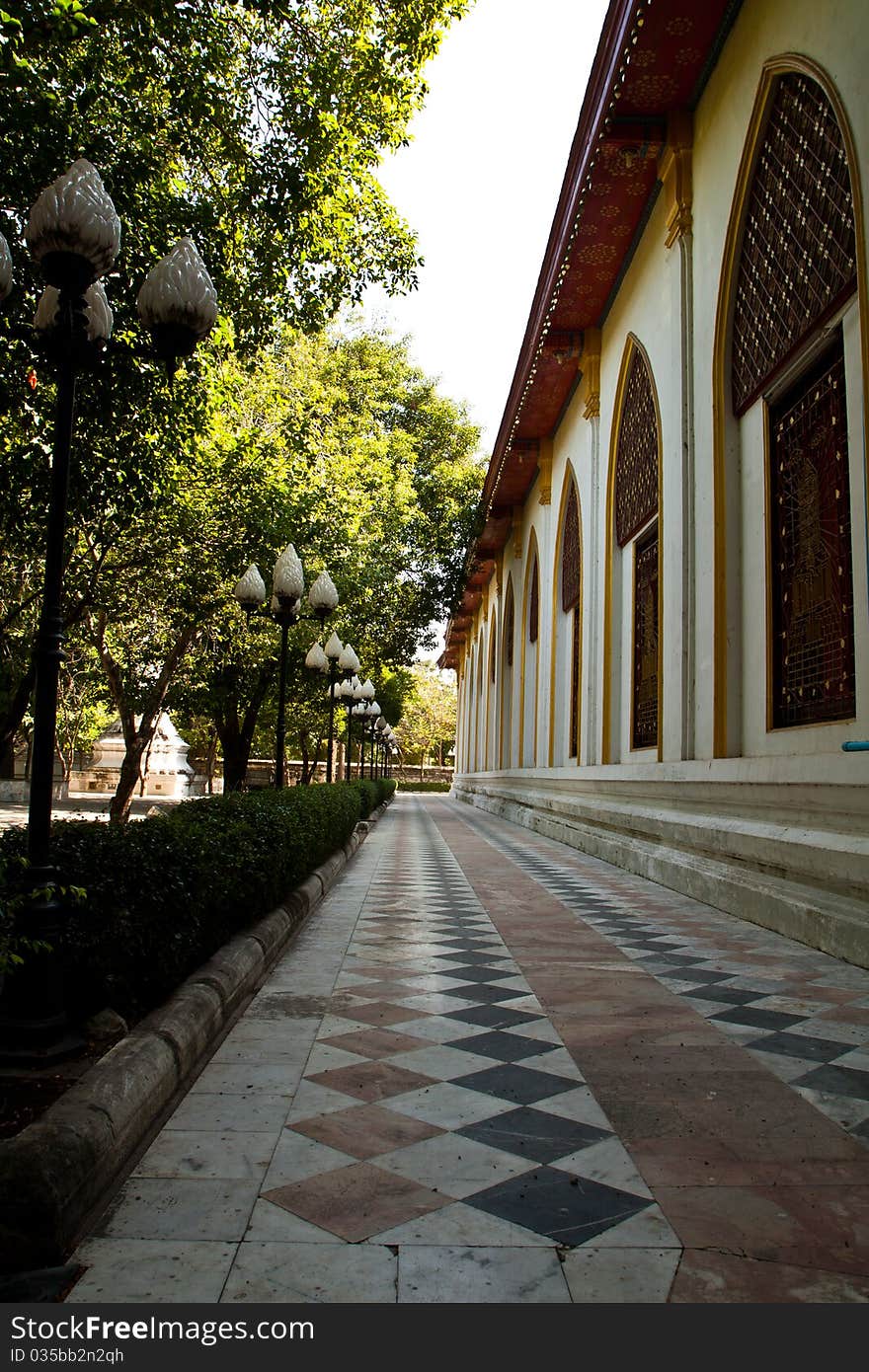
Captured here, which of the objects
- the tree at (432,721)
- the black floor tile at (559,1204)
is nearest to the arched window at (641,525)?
the black floor tile at (559,1204)

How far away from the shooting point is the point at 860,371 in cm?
477

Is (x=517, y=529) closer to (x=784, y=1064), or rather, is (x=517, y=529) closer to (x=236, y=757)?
(x=236, y=757)

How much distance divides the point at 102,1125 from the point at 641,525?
28.4 ft

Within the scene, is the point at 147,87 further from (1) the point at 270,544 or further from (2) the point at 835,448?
(2) the point at 835,448

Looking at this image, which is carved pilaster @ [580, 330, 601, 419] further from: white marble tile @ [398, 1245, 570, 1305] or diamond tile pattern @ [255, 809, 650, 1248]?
white marble tile @ [398, 1245, 570, 1305]

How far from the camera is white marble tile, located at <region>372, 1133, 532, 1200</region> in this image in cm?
214

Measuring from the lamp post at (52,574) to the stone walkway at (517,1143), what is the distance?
2.00 ft

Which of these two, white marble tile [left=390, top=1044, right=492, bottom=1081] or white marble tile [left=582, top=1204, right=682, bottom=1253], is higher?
white marble tile [left=582, top=1204, right=682, bottom=1253]

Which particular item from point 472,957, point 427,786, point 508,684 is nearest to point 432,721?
point 427,786

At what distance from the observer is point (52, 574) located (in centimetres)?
310

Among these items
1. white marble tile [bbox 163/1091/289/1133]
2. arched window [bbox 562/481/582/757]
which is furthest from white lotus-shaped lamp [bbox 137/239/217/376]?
arched window [bbox 562/481/582/757]

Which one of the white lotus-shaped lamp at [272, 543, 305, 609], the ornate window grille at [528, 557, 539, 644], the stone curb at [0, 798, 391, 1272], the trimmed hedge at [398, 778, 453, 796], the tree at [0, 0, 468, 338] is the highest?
the tree at [0, 0, 468, 338]

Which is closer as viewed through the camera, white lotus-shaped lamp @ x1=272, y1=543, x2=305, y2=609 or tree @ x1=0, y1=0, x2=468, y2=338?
tree @ x1=0, y1=0, x2=468, y2=338

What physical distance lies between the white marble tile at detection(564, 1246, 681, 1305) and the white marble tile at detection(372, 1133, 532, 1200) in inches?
14.7
